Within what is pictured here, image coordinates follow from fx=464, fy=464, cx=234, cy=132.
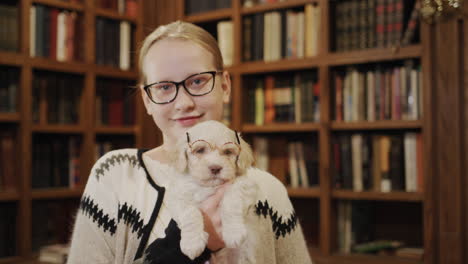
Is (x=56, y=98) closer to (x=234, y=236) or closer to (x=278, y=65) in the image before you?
(x=278, y=65)

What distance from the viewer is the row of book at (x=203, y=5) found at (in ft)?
8.32

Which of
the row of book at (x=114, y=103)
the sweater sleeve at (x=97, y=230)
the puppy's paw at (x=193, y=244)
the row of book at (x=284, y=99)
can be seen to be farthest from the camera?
the row of book at (x=114, y=103)

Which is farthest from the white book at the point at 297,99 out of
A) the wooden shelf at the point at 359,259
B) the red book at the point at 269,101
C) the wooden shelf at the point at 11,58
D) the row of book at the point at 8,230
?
the row of book at the point at 8,230

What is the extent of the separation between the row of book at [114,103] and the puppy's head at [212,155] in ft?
6.54

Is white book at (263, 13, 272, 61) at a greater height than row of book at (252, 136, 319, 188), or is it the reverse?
white book at (263, 13, 272, 61)

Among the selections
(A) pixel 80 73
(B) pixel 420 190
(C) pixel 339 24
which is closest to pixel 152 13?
(A) pixel 80 73

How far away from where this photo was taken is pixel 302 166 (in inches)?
93.7

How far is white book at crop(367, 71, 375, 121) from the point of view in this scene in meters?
2.21

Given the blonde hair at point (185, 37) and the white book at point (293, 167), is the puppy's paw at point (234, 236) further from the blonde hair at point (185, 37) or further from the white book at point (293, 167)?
the white book at point (293, 167)

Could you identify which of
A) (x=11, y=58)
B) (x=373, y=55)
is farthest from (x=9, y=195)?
(x=373, y=55)

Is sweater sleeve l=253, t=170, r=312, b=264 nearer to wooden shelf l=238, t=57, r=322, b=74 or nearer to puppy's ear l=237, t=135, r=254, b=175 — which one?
puppy's ear l=237, t=135, r=254, b=175

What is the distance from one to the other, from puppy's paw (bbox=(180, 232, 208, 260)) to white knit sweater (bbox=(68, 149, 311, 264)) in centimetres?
16

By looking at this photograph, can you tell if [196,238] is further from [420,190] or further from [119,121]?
[119,121]

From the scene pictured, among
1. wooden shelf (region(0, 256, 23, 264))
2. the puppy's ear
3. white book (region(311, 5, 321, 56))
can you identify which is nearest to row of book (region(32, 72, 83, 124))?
wooden shelf (region(0, 256, 23, 264))
